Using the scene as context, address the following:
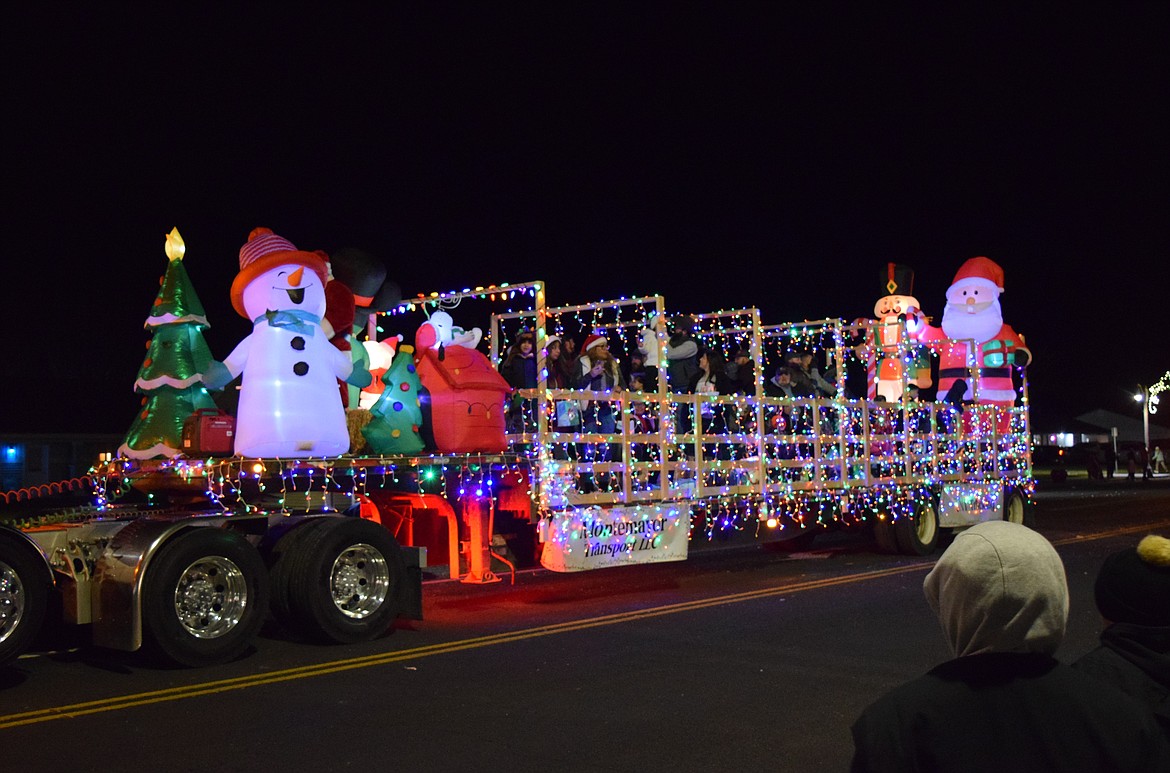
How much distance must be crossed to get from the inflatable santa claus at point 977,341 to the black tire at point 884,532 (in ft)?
9.44

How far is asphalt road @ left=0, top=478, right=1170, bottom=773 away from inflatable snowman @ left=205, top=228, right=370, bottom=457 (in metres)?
1.62

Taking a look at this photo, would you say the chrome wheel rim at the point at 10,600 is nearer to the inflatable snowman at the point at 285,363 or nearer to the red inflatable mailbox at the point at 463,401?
the inflatable snowman at the point at 285,363

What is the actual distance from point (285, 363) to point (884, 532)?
8980 mm

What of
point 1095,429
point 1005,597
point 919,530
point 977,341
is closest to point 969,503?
point 919,530

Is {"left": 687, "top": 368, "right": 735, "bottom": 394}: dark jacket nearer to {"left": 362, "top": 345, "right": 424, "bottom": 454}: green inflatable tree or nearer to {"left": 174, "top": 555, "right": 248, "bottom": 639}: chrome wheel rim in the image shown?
{"left": 362, "top": 345, "right": 424, "bottom": 454}: green inflatable tree

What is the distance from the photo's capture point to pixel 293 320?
33.1 ft

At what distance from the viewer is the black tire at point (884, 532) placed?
15662 mm

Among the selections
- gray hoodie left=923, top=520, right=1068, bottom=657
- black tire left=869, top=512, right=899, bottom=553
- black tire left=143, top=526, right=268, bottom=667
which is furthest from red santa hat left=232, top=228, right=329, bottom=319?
gray hoodie left=923, top=520, right=1068, bottom=657

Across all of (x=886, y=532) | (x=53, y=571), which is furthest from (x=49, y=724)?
(x=886, y=532)

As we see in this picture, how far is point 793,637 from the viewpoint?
29.8 ft

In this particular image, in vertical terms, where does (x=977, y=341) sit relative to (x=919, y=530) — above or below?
above

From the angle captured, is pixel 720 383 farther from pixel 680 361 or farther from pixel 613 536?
pixel 613 536

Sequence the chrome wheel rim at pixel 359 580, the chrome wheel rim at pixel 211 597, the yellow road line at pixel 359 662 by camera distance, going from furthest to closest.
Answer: the chrome wheel rim at pixel 359 580
the chrome wheel rim at pixel 211 597
the yellow road line at pixel 359 662

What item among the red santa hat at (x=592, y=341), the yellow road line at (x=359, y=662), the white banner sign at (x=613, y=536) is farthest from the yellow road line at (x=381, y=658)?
the red santa hat at (x=592, y=341)
